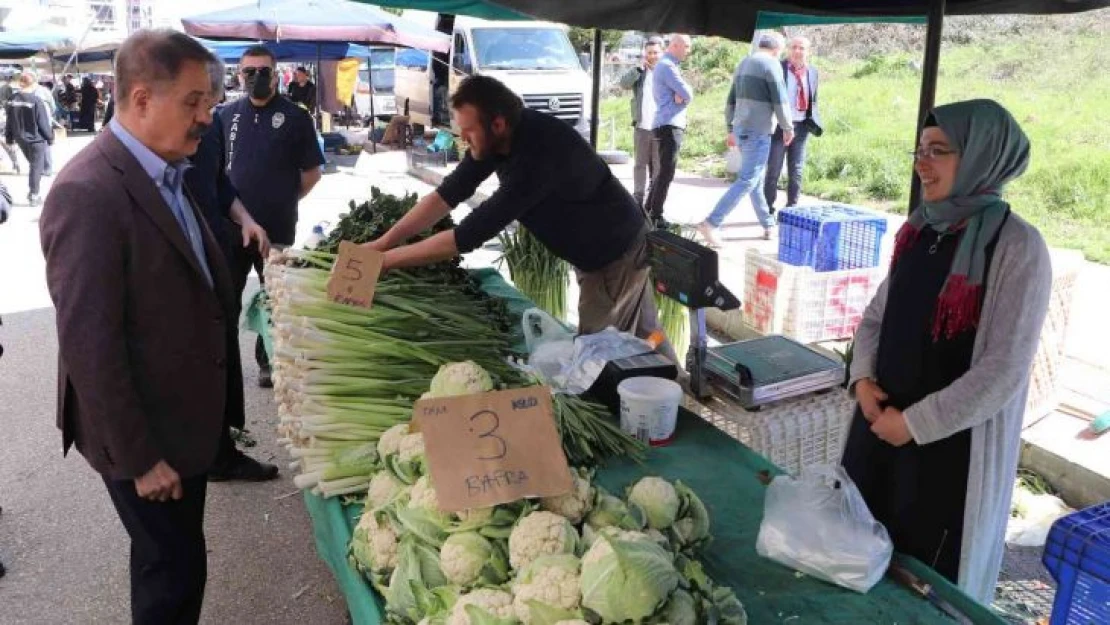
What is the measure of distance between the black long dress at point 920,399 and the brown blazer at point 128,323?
183 cm

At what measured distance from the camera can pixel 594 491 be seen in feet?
5.26

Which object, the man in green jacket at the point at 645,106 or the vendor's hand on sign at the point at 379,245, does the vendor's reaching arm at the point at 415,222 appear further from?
the man in green jacket at the point at 645,106

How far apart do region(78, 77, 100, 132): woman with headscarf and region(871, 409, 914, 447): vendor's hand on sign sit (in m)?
26.3

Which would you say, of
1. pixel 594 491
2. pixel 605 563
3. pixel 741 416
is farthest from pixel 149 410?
pixel 741 416

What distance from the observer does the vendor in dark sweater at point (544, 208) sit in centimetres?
317

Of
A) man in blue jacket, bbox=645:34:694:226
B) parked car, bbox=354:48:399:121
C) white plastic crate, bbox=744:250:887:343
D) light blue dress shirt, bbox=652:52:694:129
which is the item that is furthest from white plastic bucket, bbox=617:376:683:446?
parked car, bbox=354:48:399:121

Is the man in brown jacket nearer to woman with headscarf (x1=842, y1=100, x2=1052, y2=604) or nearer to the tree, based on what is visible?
woman with headscarf (x1=842, y1=100, x2=1052, y2=604)

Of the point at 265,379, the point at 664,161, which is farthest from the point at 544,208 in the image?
the point at 664,161

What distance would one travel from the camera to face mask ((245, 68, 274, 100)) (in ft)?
15.4

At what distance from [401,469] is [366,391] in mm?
634

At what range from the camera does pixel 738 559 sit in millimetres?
1809

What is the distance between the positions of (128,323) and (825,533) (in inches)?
65.4

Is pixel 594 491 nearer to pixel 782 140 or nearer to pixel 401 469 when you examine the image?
pixel 401 469

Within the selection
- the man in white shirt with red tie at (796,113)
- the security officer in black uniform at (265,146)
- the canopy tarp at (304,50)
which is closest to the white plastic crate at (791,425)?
the security officer in black uniform at (265,146)
